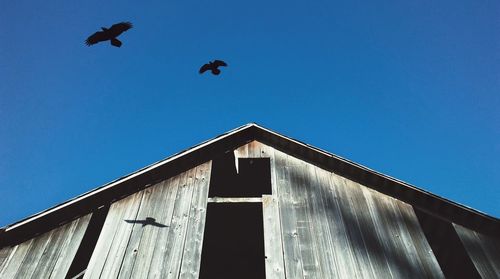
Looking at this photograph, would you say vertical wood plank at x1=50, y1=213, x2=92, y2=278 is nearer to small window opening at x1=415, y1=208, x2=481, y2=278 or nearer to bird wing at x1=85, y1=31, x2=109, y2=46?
bird wing at x1=85, y1=31, x2=109, y2=46

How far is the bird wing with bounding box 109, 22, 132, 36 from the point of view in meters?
7.98

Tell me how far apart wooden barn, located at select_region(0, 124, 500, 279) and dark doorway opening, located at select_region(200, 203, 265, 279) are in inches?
5.9

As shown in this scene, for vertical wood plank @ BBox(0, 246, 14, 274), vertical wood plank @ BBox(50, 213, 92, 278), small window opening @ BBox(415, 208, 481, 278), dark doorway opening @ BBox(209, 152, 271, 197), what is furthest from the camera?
dark doorway opening @ BBox(209, 152, 271, 197)

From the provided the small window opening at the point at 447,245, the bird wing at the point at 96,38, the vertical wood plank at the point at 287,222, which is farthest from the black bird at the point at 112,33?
the small window opening at the point at 447,245

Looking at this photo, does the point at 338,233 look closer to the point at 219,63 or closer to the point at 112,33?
the point at 219,63

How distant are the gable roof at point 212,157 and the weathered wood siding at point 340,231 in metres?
0.23

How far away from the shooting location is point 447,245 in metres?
7.39

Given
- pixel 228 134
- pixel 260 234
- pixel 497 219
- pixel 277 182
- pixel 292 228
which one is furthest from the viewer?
pixel 260 234

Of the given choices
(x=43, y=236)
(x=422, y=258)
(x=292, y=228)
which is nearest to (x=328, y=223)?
(x=292, y=228)

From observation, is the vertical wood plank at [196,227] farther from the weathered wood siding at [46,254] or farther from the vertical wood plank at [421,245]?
the vertical wood plank at [421,245]

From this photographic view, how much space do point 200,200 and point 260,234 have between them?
2632mm

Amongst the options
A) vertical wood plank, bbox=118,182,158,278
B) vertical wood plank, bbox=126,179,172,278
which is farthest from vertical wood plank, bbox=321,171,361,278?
vertical wood plank, bbox=118,182,158,278

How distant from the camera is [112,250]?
20.0 feet

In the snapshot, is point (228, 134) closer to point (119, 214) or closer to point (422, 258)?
point (119, 214)
